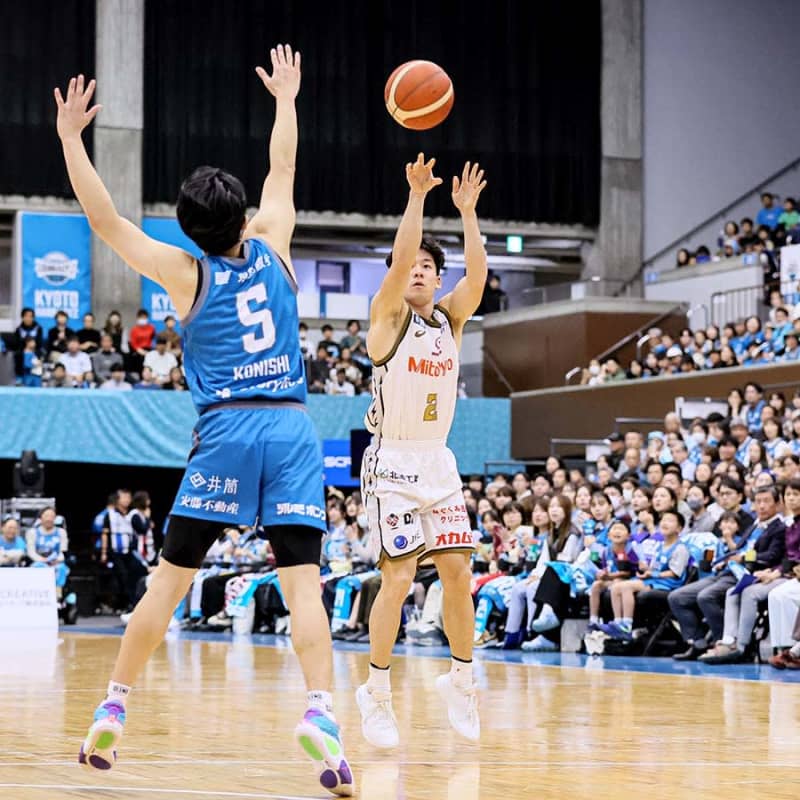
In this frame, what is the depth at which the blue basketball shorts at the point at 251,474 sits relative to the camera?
4.88 m

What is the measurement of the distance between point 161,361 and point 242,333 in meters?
20.1

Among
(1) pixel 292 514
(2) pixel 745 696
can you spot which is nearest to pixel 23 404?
(2) pixel 745 696

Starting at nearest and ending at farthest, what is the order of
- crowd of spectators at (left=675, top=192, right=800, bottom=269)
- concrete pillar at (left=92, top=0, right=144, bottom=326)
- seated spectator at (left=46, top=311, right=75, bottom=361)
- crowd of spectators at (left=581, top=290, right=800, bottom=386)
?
crowd of spectators at (left=581, top=290, right=800, bottom=386) → seated spectator at (left=46, top=311, right=75, bottom=361) → crowd of spectators at (left=675, top=192, right=800, bottom=269) → concrete pillar at (left=92, top=0, right=144, bottom=326)

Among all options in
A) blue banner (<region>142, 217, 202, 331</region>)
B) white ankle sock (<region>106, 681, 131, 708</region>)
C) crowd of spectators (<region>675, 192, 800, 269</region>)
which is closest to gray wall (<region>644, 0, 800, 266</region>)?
crowd of spectators (<region>675, 192, 800, 269</region>)

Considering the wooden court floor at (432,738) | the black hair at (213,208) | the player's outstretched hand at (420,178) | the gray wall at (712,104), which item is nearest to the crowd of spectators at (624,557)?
the wooden court floor at (432,738)

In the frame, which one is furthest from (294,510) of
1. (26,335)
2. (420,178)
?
(26,335)

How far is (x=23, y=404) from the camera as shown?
2256cm

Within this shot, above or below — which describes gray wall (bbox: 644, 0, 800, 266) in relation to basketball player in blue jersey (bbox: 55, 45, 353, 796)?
above

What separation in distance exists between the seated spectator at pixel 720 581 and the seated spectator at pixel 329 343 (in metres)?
14.2

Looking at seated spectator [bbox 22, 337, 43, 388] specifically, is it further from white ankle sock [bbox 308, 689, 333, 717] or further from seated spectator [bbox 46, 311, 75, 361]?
white ankle sock [bbox 308, 689, 333, 717]

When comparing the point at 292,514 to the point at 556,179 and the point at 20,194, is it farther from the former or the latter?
the point at 556,179

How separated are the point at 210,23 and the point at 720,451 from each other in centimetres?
1723

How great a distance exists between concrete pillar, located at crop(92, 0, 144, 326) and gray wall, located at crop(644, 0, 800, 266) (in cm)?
1002

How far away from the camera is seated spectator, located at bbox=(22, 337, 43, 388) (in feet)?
80.4
